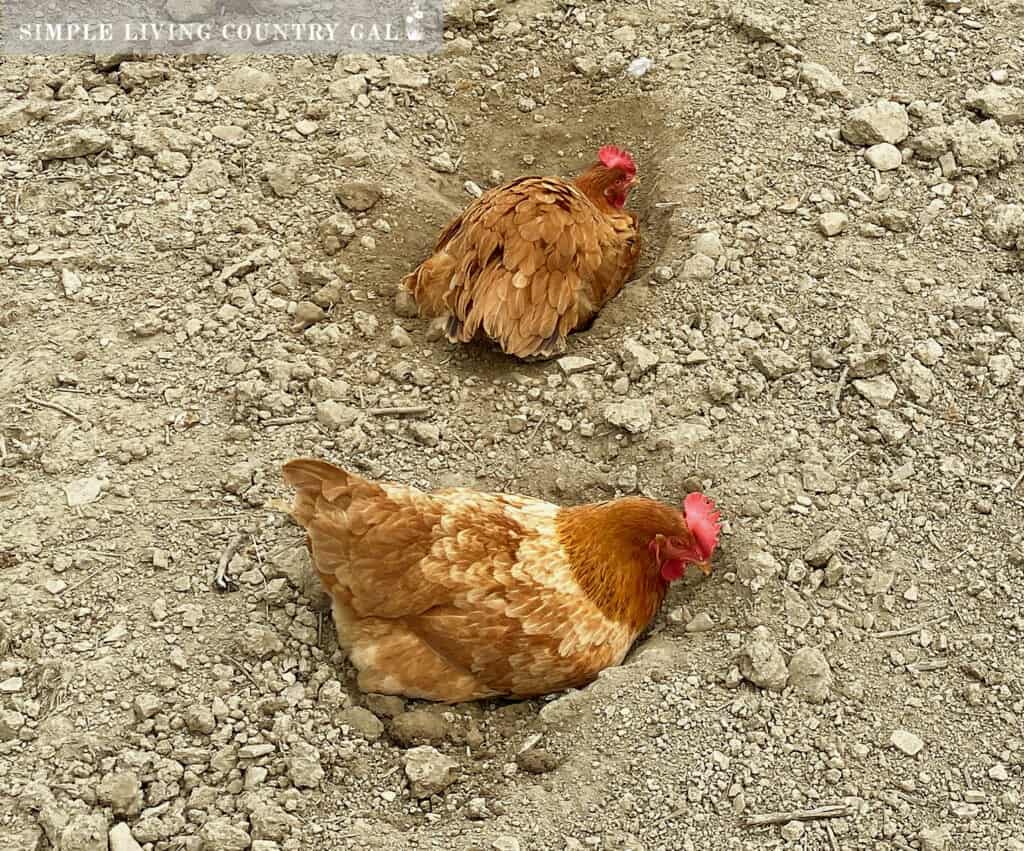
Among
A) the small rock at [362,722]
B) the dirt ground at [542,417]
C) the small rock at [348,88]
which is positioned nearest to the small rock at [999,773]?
the dirt ground at [542,417]

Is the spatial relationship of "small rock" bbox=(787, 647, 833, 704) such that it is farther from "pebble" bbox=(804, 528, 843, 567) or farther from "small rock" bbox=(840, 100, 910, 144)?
"small rock" bbox=(840, 100, 910, 144)

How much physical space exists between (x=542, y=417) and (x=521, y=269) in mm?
553

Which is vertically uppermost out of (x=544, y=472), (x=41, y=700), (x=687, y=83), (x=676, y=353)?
(x=687, y=83)

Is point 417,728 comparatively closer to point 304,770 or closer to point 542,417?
point 304,770

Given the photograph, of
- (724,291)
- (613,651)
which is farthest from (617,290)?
(613,651)

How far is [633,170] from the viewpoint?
497 cm

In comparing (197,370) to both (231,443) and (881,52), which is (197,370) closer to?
(231,443)

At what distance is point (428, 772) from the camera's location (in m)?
3.41

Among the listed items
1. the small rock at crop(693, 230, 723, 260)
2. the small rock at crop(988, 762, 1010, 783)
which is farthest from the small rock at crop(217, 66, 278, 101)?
the small rock at crop(988, 762, 1010, 783)

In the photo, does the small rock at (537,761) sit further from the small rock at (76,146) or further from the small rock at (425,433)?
the small rock at (76,146)

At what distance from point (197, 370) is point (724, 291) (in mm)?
1889

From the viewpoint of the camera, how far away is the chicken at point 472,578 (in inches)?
140

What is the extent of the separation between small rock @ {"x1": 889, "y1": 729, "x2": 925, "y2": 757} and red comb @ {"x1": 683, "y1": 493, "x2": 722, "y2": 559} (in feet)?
2.37

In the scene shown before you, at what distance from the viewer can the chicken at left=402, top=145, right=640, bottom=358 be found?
4430 mm
